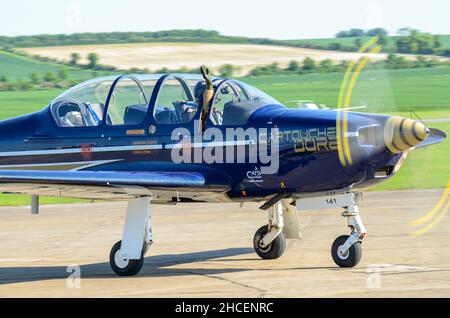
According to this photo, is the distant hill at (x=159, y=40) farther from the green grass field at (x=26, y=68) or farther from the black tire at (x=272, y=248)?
the black tire at (x=272, y=248)

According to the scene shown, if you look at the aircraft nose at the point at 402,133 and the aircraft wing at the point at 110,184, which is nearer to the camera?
the aircraft nose at the point at 402,133

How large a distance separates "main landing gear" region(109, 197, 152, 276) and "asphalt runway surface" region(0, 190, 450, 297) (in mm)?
163

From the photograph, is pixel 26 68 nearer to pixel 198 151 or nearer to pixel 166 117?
pixel 166 117

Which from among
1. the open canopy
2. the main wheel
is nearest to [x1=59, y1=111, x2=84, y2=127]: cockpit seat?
the open canopy

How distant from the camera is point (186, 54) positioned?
5484 cm

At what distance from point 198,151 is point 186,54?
4370cm

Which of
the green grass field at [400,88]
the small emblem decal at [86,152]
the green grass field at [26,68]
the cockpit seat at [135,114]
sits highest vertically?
the cockpit seat at [135,114]

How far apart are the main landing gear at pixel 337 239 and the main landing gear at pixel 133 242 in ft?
6.35

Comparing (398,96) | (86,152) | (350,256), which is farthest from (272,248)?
(398,96)

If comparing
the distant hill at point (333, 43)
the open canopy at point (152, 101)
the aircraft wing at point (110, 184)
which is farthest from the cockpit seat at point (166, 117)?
the distant hill at point (333, 43)

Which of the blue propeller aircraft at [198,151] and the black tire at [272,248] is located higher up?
the blue propeller aircraft at [198,151]

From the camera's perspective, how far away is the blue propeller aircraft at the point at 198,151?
1075 cm

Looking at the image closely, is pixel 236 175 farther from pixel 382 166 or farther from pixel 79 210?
pixel 79 210

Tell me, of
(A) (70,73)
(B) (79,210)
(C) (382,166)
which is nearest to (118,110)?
(C) (382,166)
